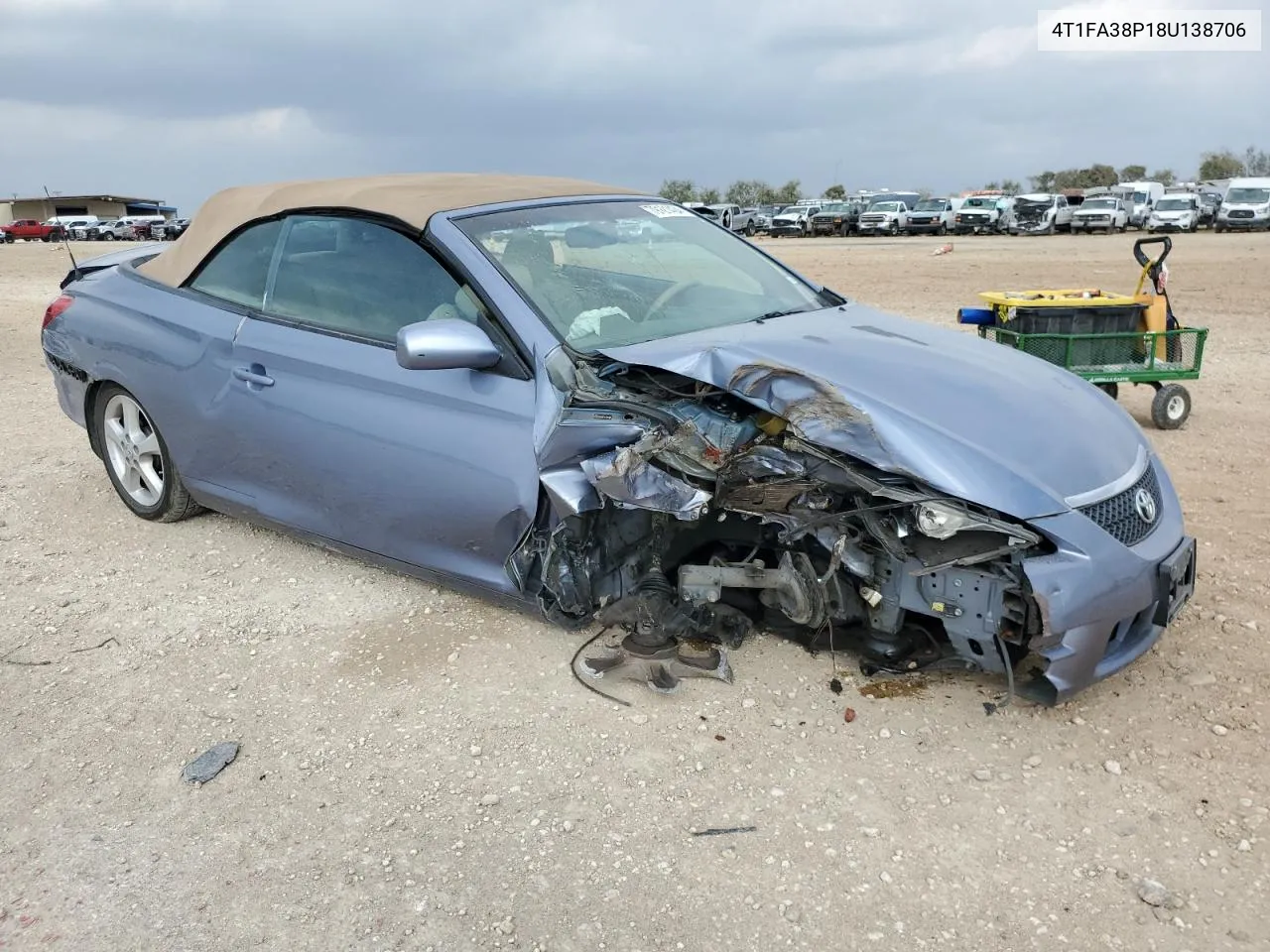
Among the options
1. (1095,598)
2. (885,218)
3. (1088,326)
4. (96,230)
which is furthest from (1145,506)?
(96,230)

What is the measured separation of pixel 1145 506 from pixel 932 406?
753 millimetres

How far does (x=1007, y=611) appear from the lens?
2.95m

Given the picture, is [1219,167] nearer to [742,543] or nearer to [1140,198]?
[1140,198]

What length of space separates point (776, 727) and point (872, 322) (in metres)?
1.72

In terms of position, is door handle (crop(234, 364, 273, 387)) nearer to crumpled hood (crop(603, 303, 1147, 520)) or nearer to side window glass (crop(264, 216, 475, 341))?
side window glass (crop(264, 216, 475, 341))

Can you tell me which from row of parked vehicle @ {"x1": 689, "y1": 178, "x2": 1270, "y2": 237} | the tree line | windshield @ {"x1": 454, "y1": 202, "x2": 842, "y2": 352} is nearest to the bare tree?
the tree line

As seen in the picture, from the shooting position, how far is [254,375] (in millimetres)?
4160

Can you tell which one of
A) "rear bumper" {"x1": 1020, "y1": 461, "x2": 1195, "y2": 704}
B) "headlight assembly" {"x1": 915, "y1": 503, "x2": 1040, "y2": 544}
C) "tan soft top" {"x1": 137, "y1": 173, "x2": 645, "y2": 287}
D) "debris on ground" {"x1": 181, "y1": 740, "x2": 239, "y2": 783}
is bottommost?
"debris on ground" {"x1": 181, "y1": 740, "x2": 239, "y2": 783}

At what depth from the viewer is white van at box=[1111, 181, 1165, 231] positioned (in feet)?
128

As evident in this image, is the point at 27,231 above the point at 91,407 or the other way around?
above

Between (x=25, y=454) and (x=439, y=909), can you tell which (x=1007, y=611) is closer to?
(x=439, y=909)

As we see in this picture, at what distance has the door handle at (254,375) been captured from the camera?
4113 mm

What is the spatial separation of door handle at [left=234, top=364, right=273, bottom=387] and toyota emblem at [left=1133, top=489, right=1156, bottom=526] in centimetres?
317

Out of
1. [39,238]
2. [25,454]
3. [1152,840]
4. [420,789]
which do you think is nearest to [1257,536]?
[1152,840]
